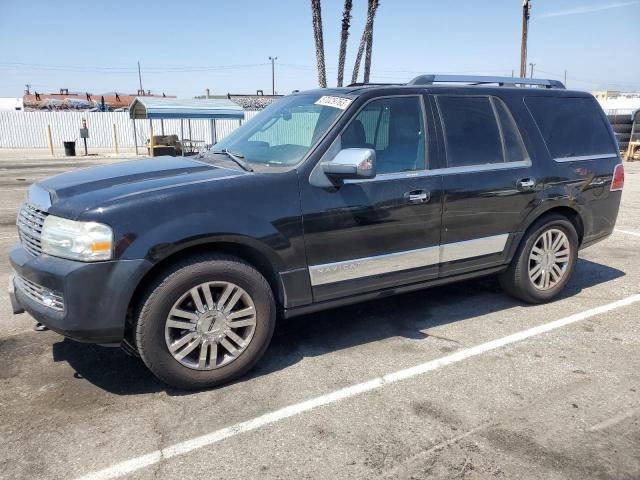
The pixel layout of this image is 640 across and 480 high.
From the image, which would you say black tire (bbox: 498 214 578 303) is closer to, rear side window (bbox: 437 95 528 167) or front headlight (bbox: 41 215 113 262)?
rear side window (bbox: 437 95 528 167)

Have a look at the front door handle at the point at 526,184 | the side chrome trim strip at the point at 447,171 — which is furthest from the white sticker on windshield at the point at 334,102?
the front door handle at the point at 526,184

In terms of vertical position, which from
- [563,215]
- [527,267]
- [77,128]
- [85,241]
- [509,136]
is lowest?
[527,267]

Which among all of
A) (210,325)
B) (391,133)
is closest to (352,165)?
(391,133)

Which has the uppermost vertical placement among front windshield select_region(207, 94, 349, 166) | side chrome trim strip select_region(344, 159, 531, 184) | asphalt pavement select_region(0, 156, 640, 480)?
front windshield select_region(207, 94, 349, 166)

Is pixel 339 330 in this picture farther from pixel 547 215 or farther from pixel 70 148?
pixel 70 148

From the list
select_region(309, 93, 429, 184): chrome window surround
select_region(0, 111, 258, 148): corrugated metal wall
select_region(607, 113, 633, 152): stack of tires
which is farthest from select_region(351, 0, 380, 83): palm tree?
select_region(309, 93, 429, 184): chrome window surround

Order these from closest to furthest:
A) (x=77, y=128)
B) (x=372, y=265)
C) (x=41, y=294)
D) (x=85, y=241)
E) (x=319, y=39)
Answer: (x=85, y=241) → (x=41, y=294) → (x=372, y=265) → (x=319, y=39) → (x=77, y=128)

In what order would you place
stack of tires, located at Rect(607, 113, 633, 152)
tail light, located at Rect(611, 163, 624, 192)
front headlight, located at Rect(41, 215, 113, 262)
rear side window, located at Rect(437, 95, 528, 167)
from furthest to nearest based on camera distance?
1. stack of tires, located at Rect(607, 113, 633, 152)
2. tail light, located at Rect(611, 163, 624, 192)
3. rear side window, located at Rect(437, 95, 528, 167)
4. front headlight, located at Rect(41, 215, 113, 262)

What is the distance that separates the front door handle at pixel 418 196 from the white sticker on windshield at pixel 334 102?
77 centimetres

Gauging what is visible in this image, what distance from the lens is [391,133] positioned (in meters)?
3.85

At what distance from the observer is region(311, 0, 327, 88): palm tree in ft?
69.9

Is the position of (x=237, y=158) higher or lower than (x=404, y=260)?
higher

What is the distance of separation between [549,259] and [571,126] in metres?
1.25

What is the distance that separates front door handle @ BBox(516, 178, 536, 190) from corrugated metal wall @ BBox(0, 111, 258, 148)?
3013 cm
